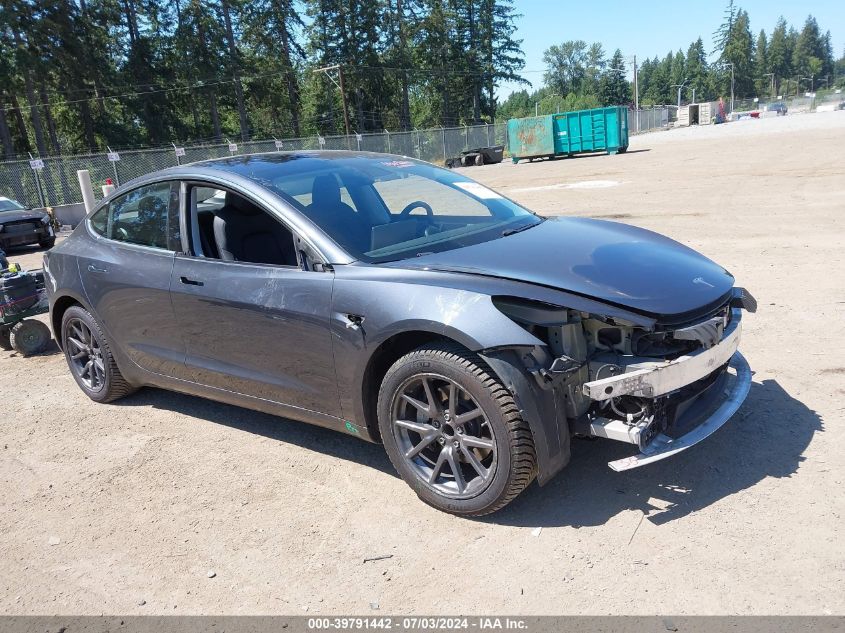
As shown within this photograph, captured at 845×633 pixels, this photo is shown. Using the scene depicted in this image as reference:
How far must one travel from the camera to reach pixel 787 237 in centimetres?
889

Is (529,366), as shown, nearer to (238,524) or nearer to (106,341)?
(238,524)

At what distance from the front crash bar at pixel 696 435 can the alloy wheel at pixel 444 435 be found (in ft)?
1.91

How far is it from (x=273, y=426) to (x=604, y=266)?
8.12 feet

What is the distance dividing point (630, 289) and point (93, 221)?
4033 mm

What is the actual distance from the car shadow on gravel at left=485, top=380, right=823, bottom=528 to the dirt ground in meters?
0.01

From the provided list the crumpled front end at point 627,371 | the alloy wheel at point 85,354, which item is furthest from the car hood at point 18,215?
the crumpled front end at point 627,371

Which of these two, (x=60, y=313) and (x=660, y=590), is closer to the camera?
(x=660, y=590)

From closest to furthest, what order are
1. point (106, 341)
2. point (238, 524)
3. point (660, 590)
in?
point (660, 590), point (238, 524), point (106, 341)

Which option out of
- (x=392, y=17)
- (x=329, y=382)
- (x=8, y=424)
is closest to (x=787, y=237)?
(x=329, y=382)

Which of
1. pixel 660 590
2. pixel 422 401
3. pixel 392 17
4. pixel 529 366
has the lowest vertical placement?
pixel 660 590

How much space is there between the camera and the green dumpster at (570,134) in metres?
36.2

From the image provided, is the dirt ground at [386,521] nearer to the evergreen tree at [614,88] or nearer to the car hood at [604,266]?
the car hood at [604,266]

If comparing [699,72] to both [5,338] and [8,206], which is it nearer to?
[8,206]

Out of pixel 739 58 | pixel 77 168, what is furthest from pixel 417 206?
pixel 739 58
